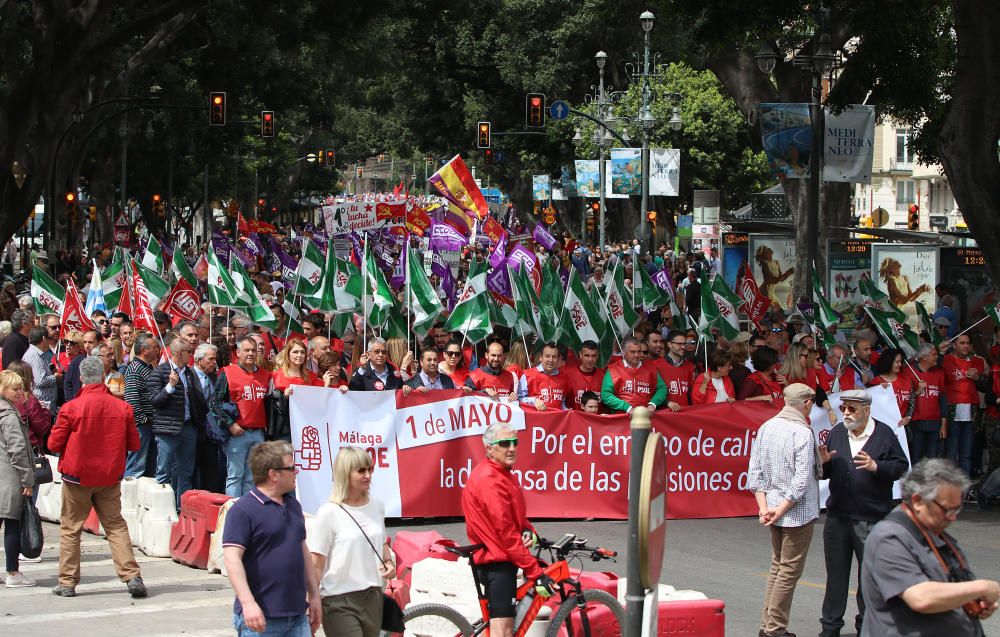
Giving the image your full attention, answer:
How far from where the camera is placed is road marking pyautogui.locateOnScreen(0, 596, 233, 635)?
9.18m

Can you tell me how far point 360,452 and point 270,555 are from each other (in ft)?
2.31

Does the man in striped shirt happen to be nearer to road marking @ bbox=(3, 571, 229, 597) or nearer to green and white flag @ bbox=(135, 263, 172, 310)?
road marking @ bbox=(3, 571, 229, 597)

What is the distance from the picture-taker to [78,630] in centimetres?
896

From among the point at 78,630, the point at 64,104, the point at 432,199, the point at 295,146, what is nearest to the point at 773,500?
the point at 78,630

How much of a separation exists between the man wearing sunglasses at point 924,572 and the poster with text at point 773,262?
2274cm

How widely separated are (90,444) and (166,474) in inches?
95.5

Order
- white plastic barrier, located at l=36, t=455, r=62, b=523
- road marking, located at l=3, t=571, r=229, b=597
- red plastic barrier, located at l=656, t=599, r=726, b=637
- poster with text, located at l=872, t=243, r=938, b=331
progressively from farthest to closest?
poster with text, located at l=872, t=243, r=938, b=331 < white plastic barrier, located at l=36, t=455, r=62, b=523 < road marking, located at l=3, t=571, r=229, b=597 < red plastic barrier, located at l=656, t=599, r=726, b=637

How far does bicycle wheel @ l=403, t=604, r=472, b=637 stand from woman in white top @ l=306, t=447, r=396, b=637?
1.34 feet

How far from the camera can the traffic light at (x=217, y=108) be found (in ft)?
116

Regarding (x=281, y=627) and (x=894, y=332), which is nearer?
(x=281, y=627)

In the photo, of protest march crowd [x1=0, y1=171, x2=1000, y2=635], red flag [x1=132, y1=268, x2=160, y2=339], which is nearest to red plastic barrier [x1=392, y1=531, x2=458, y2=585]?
protest march crowd [x1=0, y1=171, x2=1000, y2=635]

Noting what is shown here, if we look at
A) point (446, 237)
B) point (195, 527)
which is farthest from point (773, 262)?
point (195, 527)

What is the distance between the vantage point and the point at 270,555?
6246mm

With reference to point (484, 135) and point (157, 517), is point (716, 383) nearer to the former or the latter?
point (157, 517)
